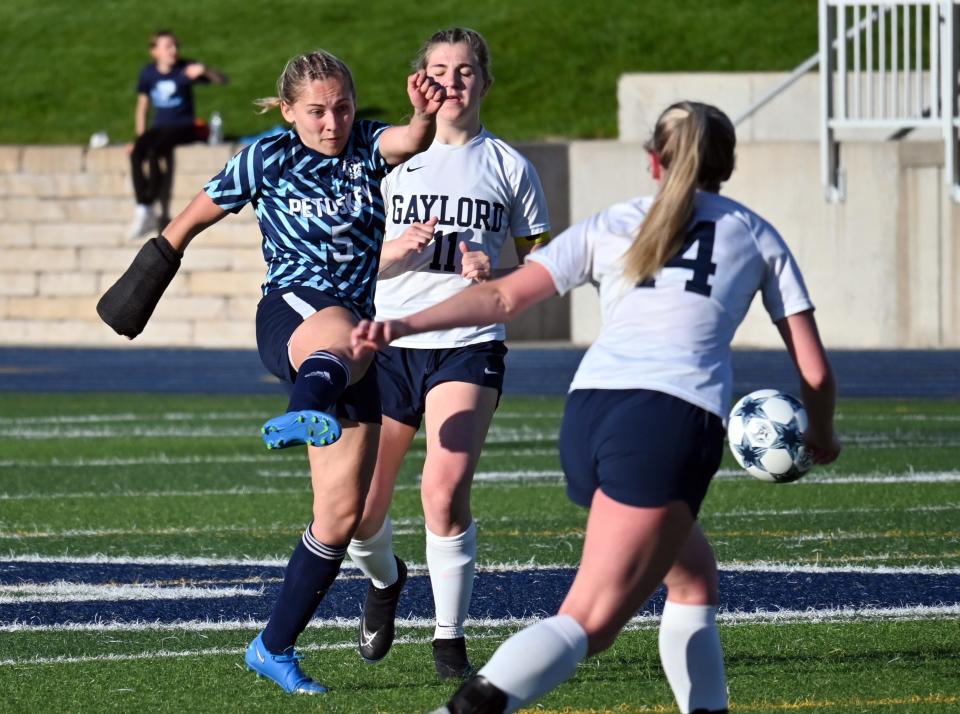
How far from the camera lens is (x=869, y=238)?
67.8 feet

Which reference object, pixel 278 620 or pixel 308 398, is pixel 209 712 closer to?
pixel 278 620

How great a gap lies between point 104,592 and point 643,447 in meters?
3.54

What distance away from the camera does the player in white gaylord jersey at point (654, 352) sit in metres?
4.00

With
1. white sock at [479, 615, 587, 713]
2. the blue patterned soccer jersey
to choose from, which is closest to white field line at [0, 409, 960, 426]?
the blue patterned soccer jersey

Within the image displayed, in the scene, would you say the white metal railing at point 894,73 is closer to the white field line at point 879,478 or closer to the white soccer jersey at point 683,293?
the white field line at point 879,478

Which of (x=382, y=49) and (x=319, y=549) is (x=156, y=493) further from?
(x=382, y=49)

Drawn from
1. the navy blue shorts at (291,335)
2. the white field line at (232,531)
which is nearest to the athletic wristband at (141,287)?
the navy blue shorts at (291,335)

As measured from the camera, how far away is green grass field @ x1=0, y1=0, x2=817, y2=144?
28359 mm

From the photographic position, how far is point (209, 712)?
16.7 feet

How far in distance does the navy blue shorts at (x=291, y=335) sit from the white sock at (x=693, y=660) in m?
1.27

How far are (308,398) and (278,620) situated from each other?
0.73 meters

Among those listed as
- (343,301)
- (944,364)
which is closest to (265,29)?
(944,364)

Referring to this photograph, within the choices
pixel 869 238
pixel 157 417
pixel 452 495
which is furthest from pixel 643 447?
pixel 869 238

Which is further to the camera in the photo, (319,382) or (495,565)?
(495,565)
